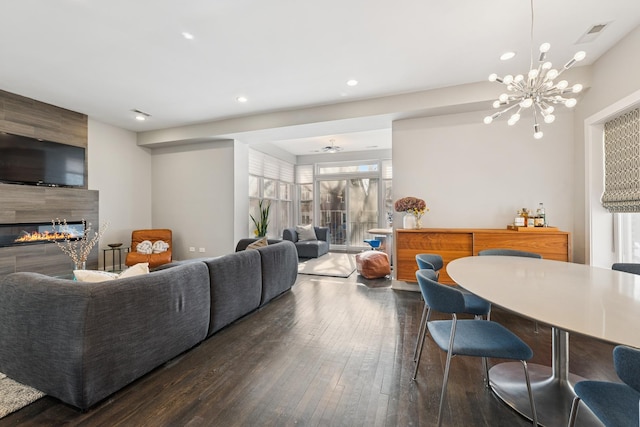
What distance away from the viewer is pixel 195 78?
3531mm

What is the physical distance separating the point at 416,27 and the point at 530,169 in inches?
103

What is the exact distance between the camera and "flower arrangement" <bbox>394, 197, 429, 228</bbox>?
3.95 meters

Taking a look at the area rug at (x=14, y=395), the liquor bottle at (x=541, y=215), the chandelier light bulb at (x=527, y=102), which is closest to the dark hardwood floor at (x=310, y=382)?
the area rug at (x=14, y=395)

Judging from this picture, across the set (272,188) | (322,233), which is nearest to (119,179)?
(272,188)

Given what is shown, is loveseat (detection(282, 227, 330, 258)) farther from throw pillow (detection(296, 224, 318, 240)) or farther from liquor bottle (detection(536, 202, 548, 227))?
liquor bottle (detection(536, 202, 548, 227))

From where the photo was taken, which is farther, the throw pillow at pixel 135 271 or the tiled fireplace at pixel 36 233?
the tiled fireplace at pixel 36 233

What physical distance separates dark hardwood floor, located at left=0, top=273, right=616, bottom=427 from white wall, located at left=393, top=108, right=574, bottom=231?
168cm

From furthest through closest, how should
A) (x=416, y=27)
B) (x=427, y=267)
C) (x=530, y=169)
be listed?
(x=530, y=169) → (x=416, y=27) → (x=427, y=267)

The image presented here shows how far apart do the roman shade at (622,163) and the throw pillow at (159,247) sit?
6.66m

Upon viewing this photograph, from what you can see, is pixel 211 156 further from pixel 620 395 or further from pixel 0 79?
pixel 620 395

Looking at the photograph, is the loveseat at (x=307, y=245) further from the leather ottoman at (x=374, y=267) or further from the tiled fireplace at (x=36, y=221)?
the tiled fireplace at (x=36, y=221)

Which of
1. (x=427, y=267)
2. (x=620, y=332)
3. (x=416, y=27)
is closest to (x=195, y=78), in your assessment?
(x=416, y=27)

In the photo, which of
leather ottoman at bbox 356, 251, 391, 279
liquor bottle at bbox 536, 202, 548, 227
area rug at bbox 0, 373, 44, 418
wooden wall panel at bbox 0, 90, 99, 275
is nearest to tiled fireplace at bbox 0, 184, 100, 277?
wooden wall panel at bbox 0, 90, 99, 275

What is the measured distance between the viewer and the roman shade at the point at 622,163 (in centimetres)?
258
